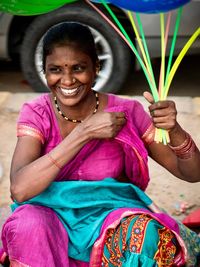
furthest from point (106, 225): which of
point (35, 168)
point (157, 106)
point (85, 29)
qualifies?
point (85, 29)

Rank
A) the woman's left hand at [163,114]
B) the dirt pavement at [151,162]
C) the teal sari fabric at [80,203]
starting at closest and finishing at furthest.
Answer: the woman's left hand at [163,114] < the teal sari fabric at [80,203] < the dirt pavement at [151,162]

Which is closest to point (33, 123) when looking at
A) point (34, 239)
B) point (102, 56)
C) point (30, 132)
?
point (30, 132)

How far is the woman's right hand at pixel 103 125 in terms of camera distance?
7.67 ft

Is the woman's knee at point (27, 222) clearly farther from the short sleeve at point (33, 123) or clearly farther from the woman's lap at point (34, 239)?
the short sleeve at point (33, 123)

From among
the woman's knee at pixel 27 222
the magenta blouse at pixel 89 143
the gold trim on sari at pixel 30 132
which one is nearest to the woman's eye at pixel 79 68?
the magenta blouse at pixel 89 143

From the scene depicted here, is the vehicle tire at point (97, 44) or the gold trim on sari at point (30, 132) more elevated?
the vehicle tire at point (97, 44)

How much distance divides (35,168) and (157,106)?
1.99 feet

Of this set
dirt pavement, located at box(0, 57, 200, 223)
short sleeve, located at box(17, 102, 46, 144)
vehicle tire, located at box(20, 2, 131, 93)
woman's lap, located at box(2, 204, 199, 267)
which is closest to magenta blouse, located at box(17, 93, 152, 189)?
short sleeve, located at box(17, 102, 46, 144)

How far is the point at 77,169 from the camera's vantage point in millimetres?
2648

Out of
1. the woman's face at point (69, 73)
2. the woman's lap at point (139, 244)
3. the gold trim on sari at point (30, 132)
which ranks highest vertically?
the woman's face at point (69, 73)

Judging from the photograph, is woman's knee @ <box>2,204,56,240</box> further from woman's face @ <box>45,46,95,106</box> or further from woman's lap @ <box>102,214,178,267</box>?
woman's face @ <box>45,46,95,106</box>

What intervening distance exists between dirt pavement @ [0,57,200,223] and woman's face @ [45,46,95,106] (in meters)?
1.38

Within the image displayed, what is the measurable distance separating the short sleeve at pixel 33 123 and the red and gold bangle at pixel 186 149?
60 cm

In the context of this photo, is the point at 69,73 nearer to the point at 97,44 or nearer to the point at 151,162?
the point at 151,162
